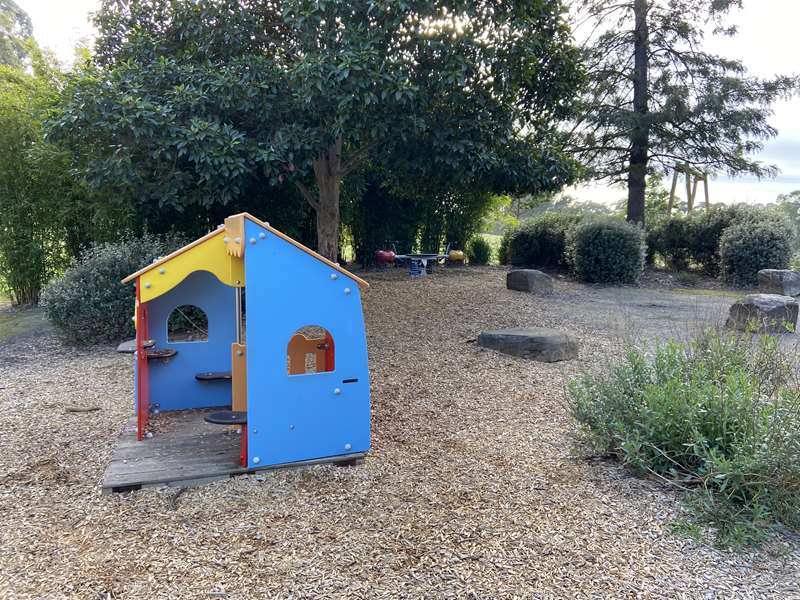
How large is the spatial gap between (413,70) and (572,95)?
2434 millimetres

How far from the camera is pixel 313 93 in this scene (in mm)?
5629

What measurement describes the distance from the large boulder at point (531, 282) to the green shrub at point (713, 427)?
6.28 meters

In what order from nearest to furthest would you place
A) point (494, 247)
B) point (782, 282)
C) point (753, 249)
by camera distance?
point (782, 282)
point (753, 249)
point (494, 247)

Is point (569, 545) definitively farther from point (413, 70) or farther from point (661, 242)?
point (661, 242)

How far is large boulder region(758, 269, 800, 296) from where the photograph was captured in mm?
10250

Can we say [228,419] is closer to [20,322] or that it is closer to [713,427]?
[713,427]

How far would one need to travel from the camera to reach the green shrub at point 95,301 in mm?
6438

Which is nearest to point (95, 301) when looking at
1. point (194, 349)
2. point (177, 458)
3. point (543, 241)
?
point (194, 349)

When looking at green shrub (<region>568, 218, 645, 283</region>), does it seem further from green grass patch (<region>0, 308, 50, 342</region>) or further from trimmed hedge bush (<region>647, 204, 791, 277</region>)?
green grass patch (<region>0, 308, 50, 342</region>)

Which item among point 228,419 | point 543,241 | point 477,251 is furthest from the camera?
point 477,251

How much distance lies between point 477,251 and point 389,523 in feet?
44.0

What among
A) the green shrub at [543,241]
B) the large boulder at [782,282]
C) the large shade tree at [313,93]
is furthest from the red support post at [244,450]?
the green shrub at [543,241]

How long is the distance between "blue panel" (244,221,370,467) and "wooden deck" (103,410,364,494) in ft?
0.43

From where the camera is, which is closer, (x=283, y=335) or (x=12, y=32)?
(x=283, y=335)
